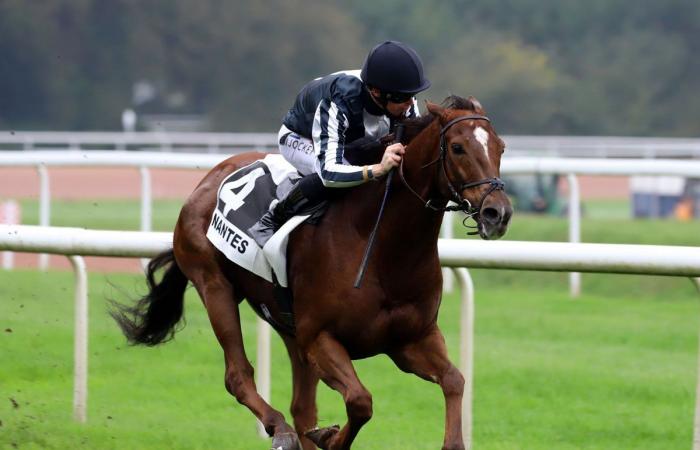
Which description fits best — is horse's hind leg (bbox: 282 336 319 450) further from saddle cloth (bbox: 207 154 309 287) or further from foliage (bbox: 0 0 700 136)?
foliage (bbox: 0 0 700 136)

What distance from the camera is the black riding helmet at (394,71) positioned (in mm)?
4727

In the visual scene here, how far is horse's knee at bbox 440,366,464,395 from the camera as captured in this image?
4660mm

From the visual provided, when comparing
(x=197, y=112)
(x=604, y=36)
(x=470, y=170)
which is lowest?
(x=197, y=112)

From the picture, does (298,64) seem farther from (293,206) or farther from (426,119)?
(426,119)

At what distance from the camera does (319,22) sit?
38.6m

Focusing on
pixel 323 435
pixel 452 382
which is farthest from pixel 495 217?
pixel 323 435

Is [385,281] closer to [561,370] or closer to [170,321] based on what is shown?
[170,321]

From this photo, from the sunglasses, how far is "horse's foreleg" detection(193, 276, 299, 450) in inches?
46.9

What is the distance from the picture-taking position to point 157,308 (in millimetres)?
5973

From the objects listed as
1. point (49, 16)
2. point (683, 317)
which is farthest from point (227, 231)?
point (49, 16)

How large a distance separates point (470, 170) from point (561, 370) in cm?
320

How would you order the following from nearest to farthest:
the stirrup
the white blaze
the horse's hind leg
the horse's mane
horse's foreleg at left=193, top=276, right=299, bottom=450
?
the white blaze → the horse's mane → horse's foreleg at left=193, top=276, right=299, bottom=450 → the stirrup → the horse's hind leg

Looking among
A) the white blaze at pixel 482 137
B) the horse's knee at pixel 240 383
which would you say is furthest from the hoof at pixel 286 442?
the white blaze at pixel 482 137

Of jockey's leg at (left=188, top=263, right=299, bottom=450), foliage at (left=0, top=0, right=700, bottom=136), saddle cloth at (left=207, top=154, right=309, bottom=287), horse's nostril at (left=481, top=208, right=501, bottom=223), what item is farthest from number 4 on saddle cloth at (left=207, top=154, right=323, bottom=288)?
foliage at (left=0, top=0, right=700, bottom=136)
